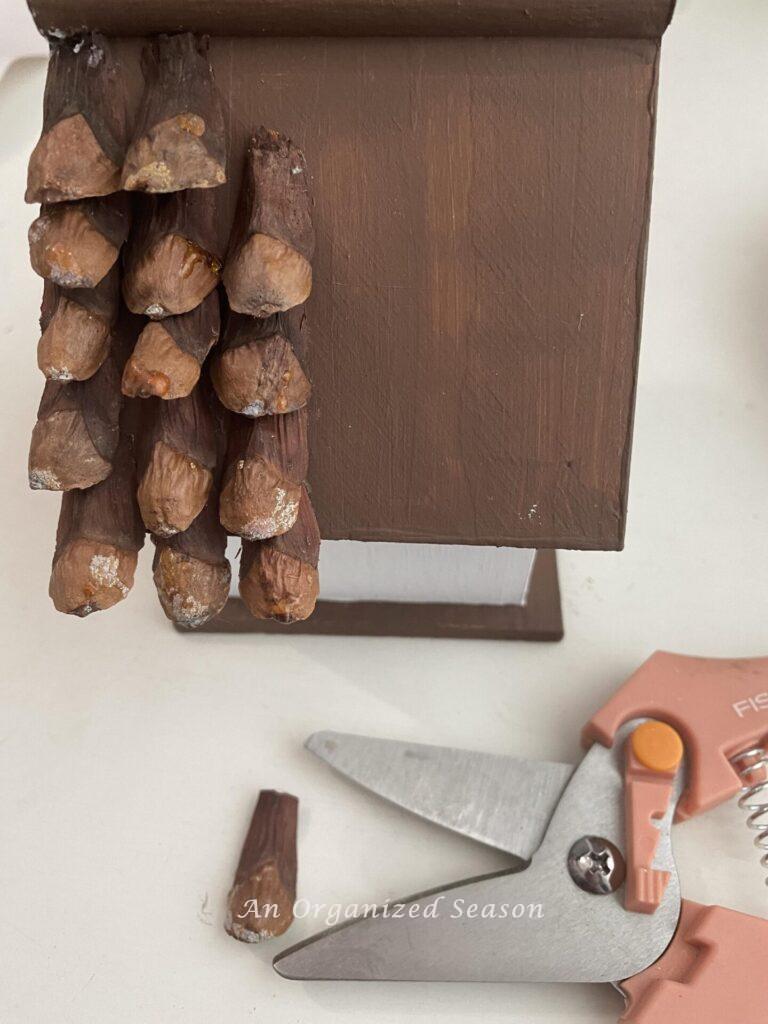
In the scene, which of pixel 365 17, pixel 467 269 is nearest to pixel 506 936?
pixel 467 269

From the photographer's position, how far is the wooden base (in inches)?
29.5

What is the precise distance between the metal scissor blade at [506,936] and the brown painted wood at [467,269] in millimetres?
199

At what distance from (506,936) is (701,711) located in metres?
0.18

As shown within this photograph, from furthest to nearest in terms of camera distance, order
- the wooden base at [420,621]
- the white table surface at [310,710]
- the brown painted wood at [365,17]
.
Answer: the wooden base at [420,621], the white table surface at [310,710], the brown painted wood at [365,17]

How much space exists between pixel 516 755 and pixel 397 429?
24 centimetres

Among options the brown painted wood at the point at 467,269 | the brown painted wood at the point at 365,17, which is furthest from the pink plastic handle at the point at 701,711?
the brown painted wood at the point at 365,17

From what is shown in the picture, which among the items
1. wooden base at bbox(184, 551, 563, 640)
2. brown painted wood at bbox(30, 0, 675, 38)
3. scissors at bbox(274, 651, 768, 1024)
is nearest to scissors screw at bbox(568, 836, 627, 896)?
scissors at bbox(274, 651, 768, 1024)

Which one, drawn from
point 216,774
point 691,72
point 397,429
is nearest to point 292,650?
point 216,774

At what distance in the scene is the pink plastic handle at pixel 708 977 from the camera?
574 mm

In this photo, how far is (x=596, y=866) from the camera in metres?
0.62

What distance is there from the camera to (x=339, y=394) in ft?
1.94

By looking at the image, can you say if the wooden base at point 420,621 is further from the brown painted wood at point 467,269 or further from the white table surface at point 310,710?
the brown painted wood at point 467,269

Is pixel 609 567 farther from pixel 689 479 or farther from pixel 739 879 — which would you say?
pixel 739 879

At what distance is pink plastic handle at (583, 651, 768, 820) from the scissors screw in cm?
5
